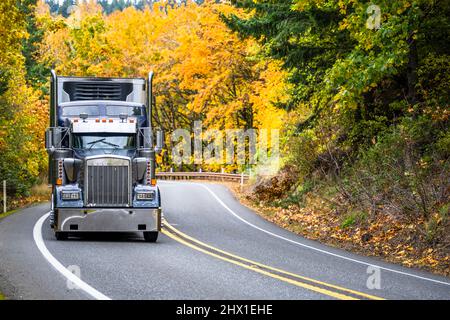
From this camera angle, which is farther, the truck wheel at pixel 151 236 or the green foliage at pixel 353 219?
the green foliage at pixel 353 219

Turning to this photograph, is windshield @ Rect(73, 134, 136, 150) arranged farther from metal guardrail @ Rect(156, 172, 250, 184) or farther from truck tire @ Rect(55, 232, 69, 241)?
metal guardrail @ Rect(156, 172, 250, 184)

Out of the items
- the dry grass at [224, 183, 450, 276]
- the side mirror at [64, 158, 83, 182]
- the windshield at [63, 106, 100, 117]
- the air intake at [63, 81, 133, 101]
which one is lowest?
the dry grass at [224, 183, 450, 276]

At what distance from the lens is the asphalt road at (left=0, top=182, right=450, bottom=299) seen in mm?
9695

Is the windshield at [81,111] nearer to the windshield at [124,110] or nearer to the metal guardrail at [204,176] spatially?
the windshield at [124,110]

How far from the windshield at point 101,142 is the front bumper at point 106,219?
1864 millimetres

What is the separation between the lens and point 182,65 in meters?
43.5

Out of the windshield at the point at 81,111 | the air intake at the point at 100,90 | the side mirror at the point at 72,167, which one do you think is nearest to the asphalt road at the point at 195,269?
the side mirror at the point at 72,167

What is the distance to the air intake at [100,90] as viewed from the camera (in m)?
17.9

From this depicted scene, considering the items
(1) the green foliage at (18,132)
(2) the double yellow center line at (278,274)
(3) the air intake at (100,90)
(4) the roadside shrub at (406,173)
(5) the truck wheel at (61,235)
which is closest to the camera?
(2) the double yellow center line at (278,274)

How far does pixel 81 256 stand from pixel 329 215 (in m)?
9.33

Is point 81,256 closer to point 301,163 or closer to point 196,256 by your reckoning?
point 196,256

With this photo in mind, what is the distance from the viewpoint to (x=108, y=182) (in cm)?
1580

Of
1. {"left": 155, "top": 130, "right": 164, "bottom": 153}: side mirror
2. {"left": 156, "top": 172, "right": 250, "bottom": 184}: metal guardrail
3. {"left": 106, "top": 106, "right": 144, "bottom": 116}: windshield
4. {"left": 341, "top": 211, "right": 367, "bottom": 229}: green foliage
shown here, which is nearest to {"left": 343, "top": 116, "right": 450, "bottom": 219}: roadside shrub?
{"left": 341, "top": 211, "right": 367, "bottom": 229}: green foliage

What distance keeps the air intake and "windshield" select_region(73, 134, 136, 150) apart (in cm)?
171
